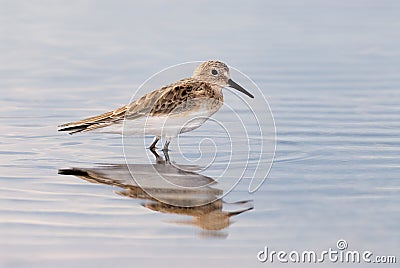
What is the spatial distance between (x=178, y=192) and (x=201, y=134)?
107 inches

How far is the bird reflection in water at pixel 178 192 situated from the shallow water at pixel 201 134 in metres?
0.03

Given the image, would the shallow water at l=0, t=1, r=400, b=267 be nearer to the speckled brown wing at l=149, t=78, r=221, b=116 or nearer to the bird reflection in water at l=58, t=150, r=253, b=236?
the bird reflection in water at l=58, t=150, r=253, b=236

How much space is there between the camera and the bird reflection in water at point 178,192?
8.62 metres

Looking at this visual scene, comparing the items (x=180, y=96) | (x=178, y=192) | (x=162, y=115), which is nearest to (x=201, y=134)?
(x=180, y=96)

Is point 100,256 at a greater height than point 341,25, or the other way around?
point 341,25

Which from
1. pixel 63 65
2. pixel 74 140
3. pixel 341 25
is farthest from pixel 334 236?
pixel 341 25

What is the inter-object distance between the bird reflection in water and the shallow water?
3cm

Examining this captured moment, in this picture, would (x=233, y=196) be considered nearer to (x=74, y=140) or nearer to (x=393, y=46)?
(x=74, y=140)

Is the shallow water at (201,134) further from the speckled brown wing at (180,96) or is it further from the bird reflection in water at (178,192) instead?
the speckled brown wing at (180,96)

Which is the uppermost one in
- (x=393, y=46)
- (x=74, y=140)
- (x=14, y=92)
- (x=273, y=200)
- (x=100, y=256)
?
(x=393, y=46)

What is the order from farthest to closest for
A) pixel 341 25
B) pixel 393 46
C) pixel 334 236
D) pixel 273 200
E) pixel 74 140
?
1. pixel 341 25
2. pixel 393 46
3. pixel 74 140
4. pixel 273 200
5. pixel 334 236

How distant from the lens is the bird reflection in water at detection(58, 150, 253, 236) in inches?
340

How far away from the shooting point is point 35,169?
10.3m

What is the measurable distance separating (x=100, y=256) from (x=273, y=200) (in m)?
2.13
